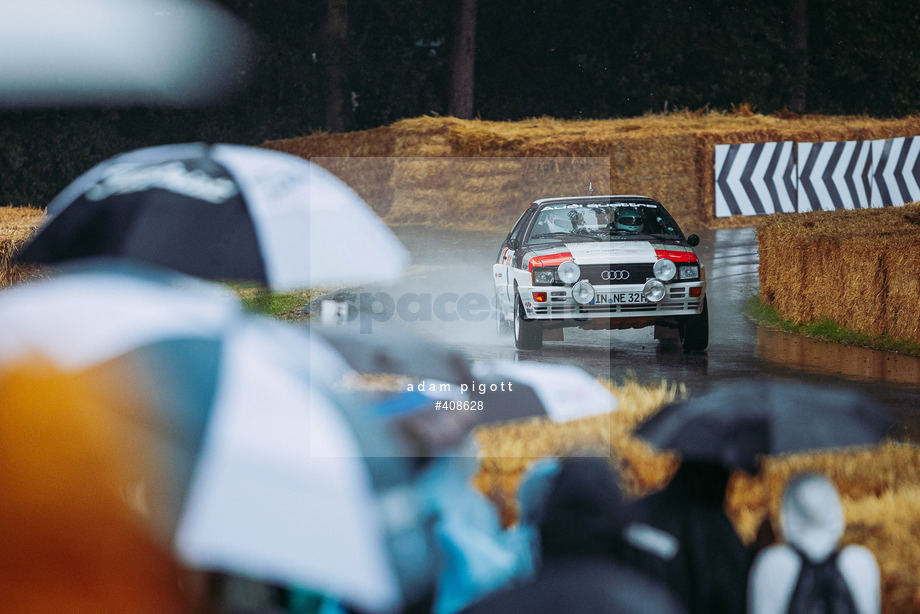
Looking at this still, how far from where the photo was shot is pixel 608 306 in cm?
725

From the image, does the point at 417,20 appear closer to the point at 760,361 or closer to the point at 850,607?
the point at 760,361

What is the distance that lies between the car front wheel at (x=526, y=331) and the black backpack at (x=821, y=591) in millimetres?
5145

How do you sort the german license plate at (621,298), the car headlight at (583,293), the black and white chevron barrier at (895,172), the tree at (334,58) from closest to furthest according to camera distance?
the german license plate at (621,298)
the car headlight at (583,293)
the black and white chevron barrier at (895,172)
the tree at (334,58)

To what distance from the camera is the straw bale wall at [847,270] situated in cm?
916

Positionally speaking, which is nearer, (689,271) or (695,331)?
(689,271)

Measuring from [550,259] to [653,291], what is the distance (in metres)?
0.87

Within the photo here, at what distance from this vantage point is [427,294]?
37.1ft

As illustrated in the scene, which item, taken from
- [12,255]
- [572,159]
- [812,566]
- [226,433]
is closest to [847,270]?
[12,255]

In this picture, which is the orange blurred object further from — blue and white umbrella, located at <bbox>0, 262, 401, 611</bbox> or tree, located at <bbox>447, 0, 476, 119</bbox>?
tree, located at <bbox>447, 0, 476, 119</bbox>

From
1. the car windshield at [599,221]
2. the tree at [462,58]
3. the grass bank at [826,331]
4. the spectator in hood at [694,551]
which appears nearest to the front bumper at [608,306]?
the car windshield at [599,221]

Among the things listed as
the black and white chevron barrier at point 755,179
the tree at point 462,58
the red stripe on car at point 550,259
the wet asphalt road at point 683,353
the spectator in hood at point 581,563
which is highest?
the tree at point 462,58

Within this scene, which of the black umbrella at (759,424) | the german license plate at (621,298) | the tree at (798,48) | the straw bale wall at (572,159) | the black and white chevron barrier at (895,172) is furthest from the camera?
the tree at (798,48)

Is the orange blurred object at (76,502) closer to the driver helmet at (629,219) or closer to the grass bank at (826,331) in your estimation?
the driver helmet at (629,219)

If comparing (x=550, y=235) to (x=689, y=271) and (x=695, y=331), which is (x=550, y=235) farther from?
(x=695, y=331)
